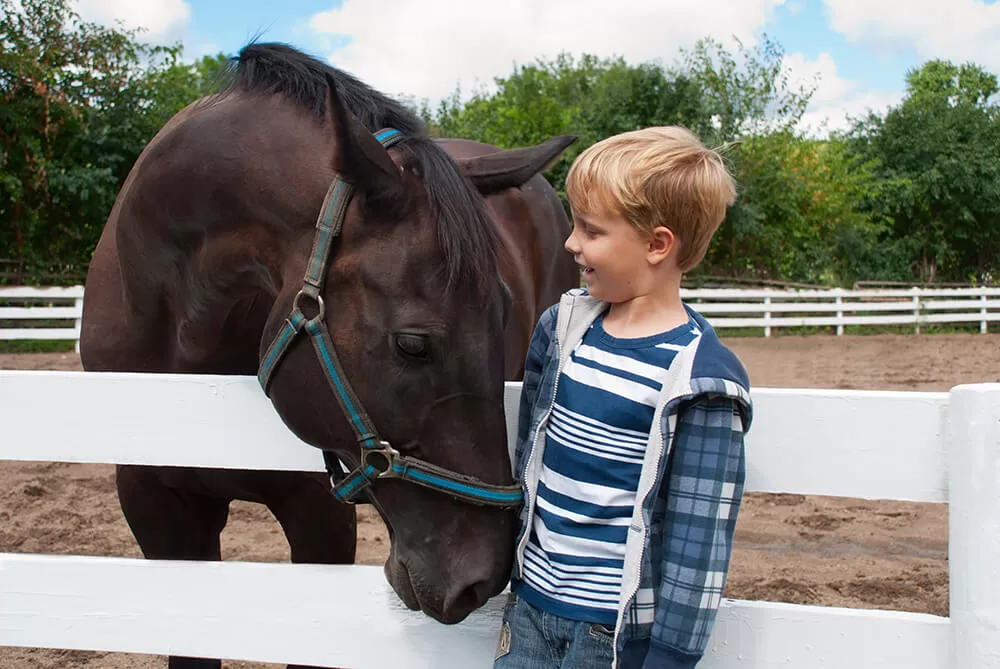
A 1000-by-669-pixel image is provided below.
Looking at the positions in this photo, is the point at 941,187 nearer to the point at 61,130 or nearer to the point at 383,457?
the point at 61,130

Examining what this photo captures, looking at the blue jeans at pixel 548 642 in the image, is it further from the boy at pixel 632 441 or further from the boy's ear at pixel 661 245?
the boy's ear at pixel 661 245

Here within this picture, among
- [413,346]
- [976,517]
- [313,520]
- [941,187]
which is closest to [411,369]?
[413,346]

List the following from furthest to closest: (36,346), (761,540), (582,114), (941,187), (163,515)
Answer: (941,187), (582,114), (36,346), (761,540), (163,515)

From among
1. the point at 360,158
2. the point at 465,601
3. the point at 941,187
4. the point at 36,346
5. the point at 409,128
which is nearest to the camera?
the point at 465,601

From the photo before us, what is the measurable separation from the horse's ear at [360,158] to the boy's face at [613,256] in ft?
1.45

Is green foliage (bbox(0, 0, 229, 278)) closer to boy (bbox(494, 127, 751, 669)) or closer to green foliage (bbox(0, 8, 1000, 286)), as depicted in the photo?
green foliage (bbox(0, 8, 1000, 286))

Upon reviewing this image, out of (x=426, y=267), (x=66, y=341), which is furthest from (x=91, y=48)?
(x=426, y=267)

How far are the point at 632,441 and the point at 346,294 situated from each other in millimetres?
673

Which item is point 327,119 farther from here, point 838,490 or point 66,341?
point 66,341

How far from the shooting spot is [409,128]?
6.38 ft

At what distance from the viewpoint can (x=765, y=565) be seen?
424 centimetres

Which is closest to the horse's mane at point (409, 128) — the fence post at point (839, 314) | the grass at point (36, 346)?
the grass at point (36, 346)

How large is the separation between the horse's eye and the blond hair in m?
0.40

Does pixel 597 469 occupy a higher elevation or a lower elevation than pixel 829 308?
lower
